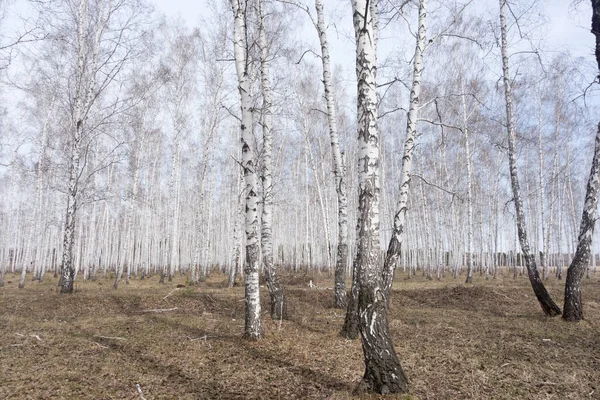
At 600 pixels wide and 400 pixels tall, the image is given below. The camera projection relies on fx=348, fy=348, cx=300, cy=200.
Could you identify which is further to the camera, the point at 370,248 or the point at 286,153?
the point at 286,153

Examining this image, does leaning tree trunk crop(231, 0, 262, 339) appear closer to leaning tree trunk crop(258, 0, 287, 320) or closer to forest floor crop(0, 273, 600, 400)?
forest floor crop(0, 273, 600, 400)

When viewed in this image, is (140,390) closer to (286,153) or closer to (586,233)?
(586,233)

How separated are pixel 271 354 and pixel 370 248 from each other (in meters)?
2.82

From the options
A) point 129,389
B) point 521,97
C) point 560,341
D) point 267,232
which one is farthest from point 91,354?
point 521,97

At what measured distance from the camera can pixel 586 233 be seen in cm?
780

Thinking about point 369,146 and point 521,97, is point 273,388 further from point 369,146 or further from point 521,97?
point 521,97

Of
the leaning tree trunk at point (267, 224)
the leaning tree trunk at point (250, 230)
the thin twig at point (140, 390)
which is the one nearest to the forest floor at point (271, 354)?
the thin twig at point (140, 390)

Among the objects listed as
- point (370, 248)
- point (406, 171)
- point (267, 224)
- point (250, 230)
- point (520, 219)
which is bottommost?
point (370, 248)

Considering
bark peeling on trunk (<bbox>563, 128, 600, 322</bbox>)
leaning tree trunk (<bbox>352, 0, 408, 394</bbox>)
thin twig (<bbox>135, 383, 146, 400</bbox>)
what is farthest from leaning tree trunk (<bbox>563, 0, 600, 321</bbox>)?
thin twig (<bbox>135, 383, 146, 400</bbox>)

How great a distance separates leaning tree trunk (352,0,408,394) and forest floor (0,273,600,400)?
26cm

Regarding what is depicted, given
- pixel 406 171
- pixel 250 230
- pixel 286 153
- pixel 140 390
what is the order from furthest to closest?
1. pixel 286 153
2. pixel 406 171
3. pixel 250 230
4. pixel 140 390

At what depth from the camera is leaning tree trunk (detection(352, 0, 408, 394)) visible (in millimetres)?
3830

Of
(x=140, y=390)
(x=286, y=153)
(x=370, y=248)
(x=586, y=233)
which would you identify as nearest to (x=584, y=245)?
(x=586, y=233)

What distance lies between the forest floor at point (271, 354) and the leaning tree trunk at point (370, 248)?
0.86ft
